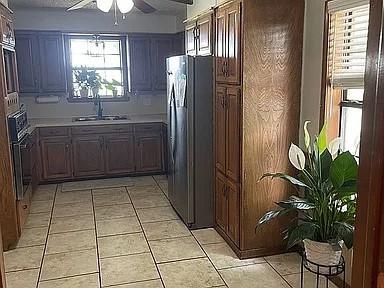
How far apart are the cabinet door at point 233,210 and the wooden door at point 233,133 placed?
9 cm

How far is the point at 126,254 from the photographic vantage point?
3.29 m

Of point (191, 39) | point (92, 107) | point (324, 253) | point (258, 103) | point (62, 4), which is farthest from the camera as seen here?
point (92, 107)

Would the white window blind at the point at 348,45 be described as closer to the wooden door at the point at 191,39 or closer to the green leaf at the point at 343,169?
the green leaf at the point at 343,169

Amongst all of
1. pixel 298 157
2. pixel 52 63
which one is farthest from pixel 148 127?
pixel 298 157

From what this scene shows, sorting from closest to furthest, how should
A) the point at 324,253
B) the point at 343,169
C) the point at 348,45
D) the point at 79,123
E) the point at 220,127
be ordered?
the point at 343,169
the point at 324,253
the point at 348,45
the point at 220,127
the point at 79,123

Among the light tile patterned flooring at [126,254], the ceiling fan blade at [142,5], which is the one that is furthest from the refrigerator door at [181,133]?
the ceiling fan blade at [142,5]

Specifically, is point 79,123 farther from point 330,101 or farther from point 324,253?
point 324,253

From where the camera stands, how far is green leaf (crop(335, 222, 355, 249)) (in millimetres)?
2152

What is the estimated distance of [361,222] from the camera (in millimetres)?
729

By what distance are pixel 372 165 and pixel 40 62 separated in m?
5.48

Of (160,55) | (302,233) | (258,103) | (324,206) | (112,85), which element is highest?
(160,55)

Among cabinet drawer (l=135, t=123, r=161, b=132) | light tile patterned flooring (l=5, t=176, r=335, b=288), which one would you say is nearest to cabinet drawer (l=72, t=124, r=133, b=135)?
cabinet drawer (l=135, t=123, r=161, b=132)

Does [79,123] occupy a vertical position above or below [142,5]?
below

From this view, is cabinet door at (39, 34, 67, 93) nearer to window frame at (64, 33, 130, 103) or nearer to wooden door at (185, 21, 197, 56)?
window frame at (64, 33, 130, 103)
